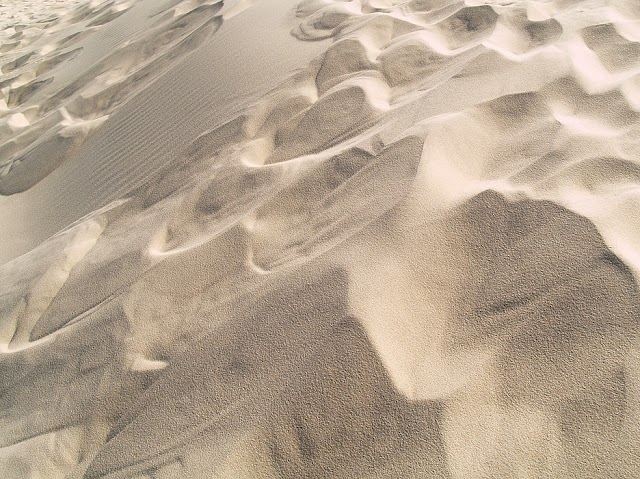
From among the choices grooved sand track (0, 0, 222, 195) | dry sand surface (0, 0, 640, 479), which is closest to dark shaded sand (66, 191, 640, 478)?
dry sand surface (0, 0, 640, 479)

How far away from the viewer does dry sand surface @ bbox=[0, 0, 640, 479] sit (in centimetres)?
87

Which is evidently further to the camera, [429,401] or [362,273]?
[362,273]

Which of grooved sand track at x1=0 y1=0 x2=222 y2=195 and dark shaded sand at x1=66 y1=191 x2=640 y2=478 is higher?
grooved sand track at x1=0 y1=0 x2=222 y2=195

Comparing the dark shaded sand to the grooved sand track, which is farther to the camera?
the grooved sand track

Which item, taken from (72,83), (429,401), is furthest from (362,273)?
(72,83)

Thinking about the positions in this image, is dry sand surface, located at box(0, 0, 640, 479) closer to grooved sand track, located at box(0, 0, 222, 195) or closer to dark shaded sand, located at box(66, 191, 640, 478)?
dark shaded sand, located at box(66, 191, 640, 478)

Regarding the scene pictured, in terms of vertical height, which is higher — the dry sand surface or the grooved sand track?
the grooved sand track

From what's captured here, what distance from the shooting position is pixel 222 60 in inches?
98.7

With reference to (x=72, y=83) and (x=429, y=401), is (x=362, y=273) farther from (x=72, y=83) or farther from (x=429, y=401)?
(x=72, y=83)

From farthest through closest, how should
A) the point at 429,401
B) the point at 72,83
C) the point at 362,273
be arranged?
the point at 72,83
the point at 362,273
the point at 429,401

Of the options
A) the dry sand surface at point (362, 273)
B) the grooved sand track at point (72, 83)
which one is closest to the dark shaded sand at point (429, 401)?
the dry sand surface at point (362, 273)

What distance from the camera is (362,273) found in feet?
3.66

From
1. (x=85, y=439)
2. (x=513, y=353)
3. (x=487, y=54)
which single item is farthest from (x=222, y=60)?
(x=513, y=353)

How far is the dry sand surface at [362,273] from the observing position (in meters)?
0.87
